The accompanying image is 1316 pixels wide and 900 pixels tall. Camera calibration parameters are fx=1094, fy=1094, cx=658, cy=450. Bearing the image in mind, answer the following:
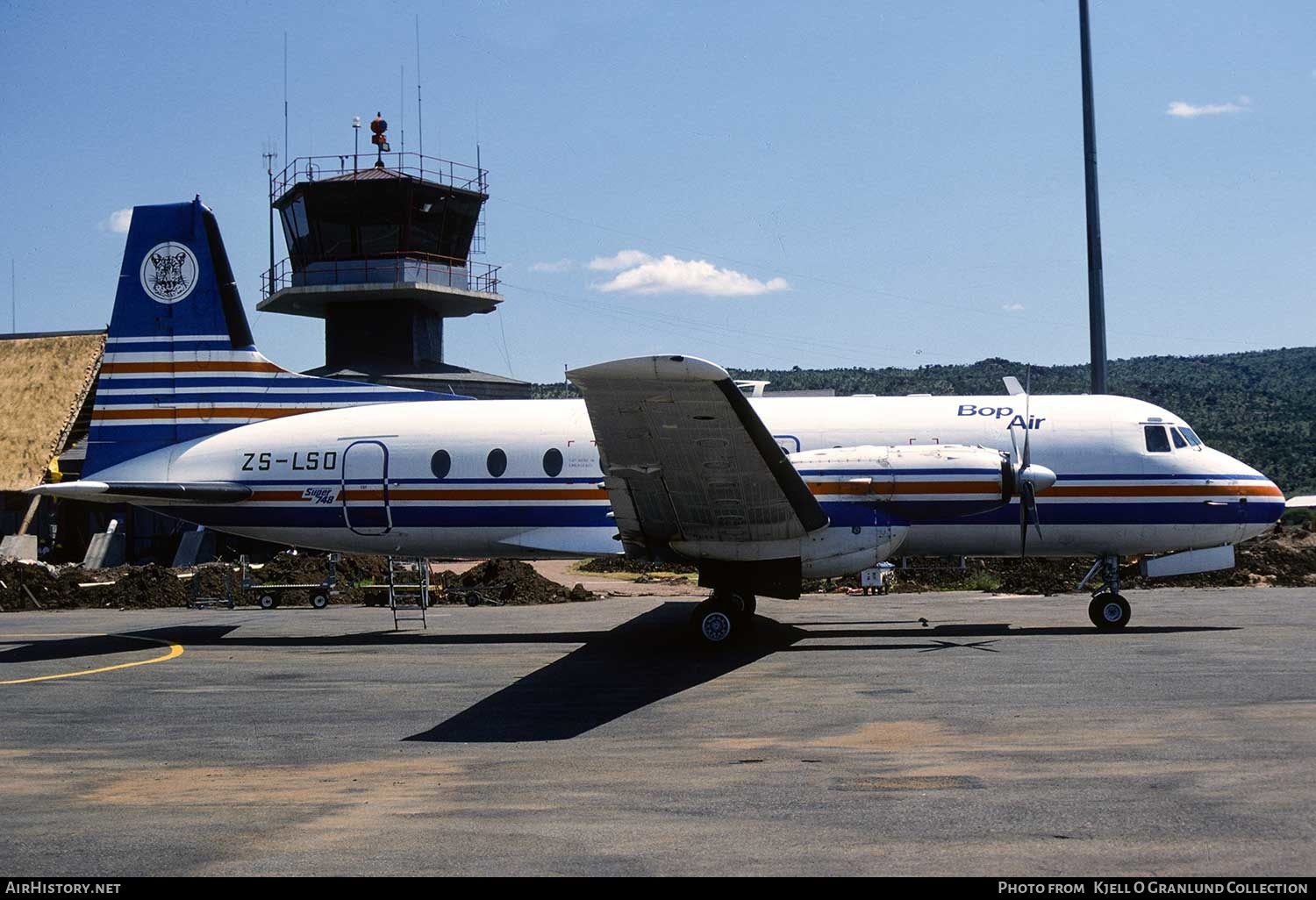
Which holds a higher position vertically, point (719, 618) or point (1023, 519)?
point (1023, 519)

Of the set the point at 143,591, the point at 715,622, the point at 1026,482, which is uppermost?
the point at 1026,482

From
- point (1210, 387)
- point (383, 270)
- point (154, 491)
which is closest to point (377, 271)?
point (383, 270)

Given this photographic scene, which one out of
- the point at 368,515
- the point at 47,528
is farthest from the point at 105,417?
the point at 47,528

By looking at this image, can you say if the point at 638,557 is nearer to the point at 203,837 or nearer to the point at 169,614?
the point at 203,837

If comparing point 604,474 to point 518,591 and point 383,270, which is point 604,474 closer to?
point 518,591

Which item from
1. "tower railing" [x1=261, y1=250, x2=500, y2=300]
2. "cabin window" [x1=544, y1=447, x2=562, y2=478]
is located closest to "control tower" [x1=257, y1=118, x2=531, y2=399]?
"tower railing" [x1=261, y1=250, x2=500, y2=300]

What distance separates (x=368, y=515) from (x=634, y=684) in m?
7.10

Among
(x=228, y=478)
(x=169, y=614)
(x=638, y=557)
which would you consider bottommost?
(x=169, y=614)

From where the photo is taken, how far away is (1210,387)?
9244 cm

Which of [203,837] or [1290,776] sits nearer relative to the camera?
[203,837]

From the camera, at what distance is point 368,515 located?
18031 millimetres

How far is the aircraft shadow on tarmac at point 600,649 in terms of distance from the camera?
1088cm

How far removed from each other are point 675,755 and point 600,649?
7033mm

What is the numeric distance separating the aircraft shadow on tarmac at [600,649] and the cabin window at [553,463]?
2.68 meters
